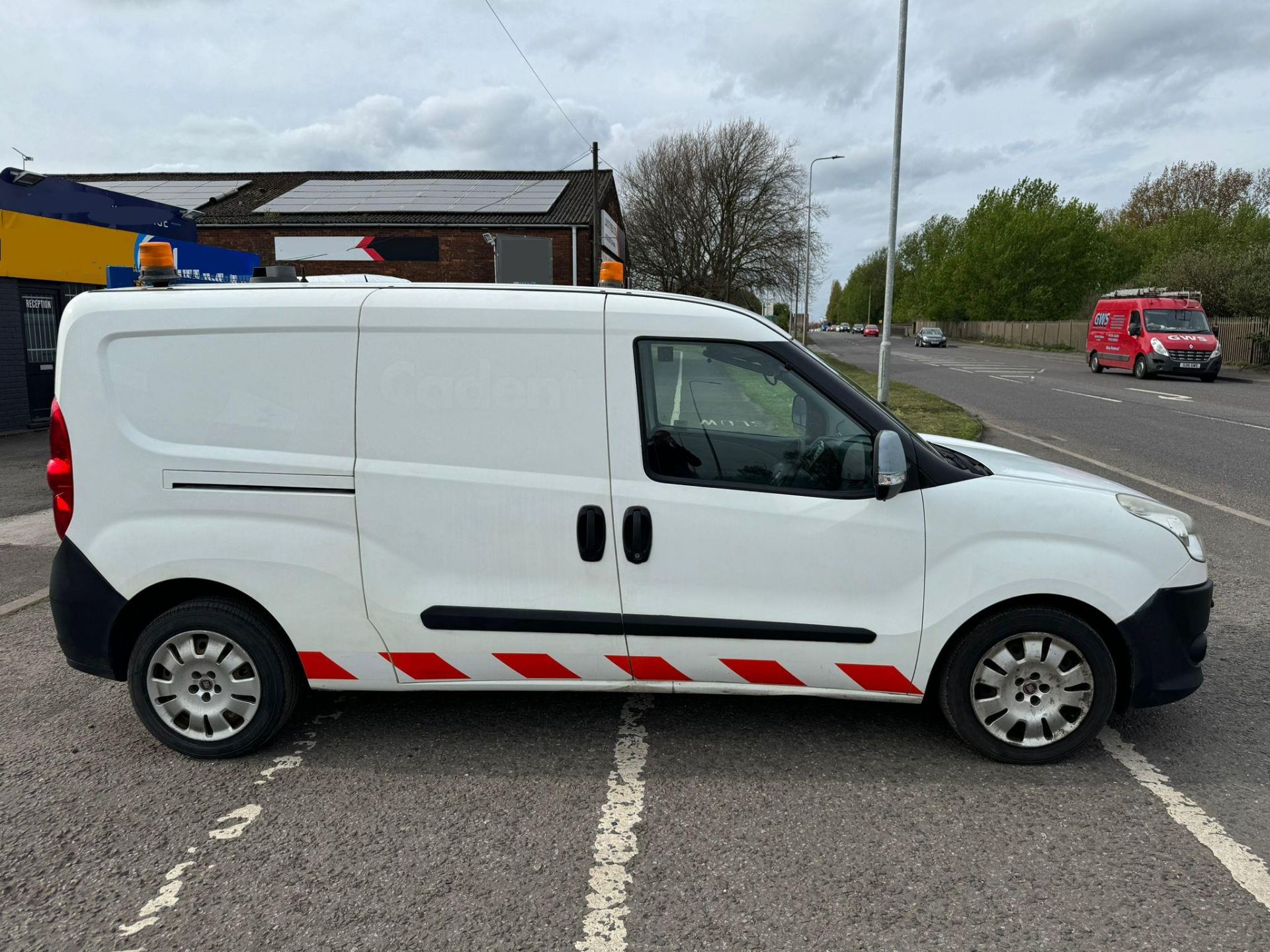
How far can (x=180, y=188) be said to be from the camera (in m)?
37.0

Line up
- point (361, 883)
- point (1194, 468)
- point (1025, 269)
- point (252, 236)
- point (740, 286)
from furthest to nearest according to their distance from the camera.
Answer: point (1025, 269)
point (740, 286)
point (252, 236)
point (1194, 468)
point (361, 883)

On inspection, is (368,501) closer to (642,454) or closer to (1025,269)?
(642,454)

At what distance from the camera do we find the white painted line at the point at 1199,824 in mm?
2631

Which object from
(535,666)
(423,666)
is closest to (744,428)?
(535,666)

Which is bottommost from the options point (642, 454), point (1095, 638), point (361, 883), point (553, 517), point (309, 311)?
point (361, 883)

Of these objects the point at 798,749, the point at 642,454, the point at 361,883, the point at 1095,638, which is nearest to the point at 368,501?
the point at 642,454

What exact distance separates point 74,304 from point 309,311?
0.97 meters

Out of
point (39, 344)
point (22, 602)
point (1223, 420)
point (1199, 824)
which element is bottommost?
point (1199, 824)

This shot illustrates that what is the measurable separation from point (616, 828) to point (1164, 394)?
21.8 meters

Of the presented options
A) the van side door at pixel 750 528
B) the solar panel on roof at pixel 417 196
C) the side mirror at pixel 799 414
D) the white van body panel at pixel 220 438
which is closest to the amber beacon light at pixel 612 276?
the van side door at pixel 750 528

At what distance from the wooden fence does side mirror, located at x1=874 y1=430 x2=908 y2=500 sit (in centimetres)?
3406

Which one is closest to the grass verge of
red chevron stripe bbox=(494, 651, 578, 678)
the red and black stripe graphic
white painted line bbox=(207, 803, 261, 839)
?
red chevron stripe bbox=(494, 651, 578, 678)

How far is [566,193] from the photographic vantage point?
37125 mm

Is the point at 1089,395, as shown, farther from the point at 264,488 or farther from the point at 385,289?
the point at 264,488
